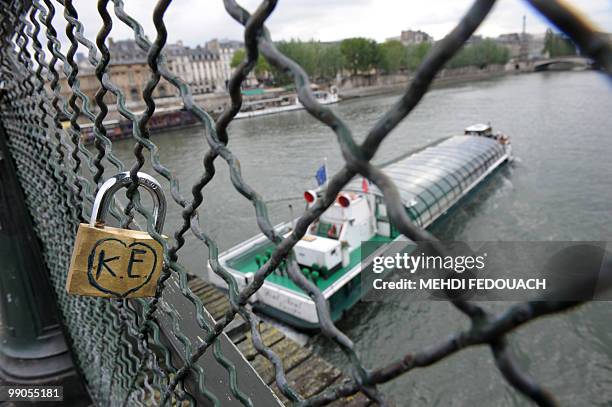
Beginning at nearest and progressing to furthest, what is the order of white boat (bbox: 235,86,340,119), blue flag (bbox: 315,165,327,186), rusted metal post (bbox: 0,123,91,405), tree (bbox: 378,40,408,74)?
1. rusted metal post (bbox: 0,123,91,405)
2. blue flag (bbox: 315,165,327,186)
3. white boat (bbox: 235,86,340,119)
4. tree (bbox: 378,40,408,74)

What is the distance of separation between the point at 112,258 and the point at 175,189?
22 centimetres

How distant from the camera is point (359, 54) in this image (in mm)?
61781

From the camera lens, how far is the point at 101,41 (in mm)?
1056

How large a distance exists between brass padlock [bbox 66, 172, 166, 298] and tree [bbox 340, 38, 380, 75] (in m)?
63.5

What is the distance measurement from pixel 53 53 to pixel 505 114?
3320 cm

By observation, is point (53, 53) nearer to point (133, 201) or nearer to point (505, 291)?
point (133, 201)

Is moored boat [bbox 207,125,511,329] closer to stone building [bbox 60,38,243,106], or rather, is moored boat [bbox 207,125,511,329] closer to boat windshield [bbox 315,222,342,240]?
boat windshield [bbox 315,222,342,240]

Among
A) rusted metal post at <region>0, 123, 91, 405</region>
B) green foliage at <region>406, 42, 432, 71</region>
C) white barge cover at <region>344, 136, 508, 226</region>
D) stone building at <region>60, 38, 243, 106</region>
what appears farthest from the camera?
green foliage at <region>406, 42, 432, 71</region>

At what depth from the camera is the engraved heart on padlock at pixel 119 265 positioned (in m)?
1.05

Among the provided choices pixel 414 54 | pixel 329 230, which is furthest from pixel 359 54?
pixel 329 230

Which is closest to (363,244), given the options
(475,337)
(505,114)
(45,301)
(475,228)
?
(475,228)

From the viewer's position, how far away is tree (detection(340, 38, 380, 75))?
202 feet

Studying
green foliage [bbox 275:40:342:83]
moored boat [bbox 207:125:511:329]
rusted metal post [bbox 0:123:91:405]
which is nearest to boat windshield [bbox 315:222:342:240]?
moored boat [bbox 207:125:511:329]

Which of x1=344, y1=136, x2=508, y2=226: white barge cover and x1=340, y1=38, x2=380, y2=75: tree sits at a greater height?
x1=340, y1=38, x2=380, y2=75: tree
